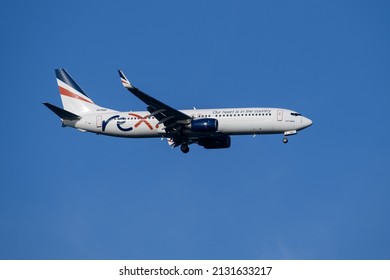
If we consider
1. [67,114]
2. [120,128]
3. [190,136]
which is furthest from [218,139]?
[67,114]

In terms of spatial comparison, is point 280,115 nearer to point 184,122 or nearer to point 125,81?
point 184,122

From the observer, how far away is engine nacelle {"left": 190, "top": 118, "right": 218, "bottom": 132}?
73062mm

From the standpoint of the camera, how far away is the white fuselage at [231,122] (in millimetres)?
73875

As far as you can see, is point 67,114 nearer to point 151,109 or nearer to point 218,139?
point 151,109

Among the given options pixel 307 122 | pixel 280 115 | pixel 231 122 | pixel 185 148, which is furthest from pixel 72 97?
pixel 307 122

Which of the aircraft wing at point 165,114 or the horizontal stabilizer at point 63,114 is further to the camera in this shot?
the horizontal stabilizer at point 63,114

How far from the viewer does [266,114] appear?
74188 mm

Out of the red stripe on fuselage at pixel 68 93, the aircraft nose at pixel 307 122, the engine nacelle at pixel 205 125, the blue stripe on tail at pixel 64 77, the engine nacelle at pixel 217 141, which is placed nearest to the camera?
the engine nacelle at pixel 205 125

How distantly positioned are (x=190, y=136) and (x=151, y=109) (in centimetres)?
478

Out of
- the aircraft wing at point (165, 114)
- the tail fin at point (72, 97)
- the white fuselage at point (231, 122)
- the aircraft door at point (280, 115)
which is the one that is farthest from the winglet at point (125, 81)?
the aircraft door at point (280, 115)

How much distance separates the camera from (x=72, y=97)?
83.5m

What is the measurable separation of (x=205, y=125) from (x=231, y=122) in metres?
2.50

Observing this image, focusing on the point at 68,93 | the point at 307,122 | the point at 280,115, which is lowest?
the point at 307,122

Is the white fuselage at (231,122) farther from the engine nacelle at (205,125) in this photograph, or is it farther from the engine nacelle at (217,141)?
the engine nacelle at (217,141)
